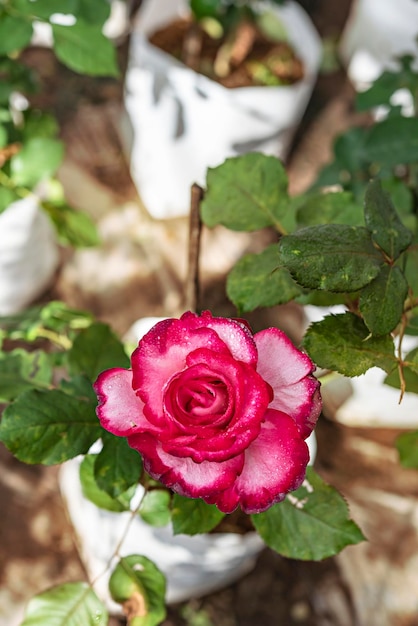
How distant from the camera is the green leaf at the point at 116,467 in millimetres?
587

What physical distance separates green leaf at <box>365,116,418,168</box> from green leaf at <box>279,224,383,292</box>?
0.47 m

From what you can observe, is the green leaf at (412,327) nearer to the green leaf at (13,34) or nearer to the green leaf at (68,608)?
the green leaf at (68,608)

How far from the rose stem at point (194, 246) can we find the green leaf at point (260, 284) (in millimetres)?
67

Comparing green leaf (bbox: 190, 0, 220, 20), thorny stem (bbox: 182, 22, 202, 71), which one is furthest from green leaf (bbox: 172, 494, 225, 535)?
thorny stem (bbox: 182, 22, 202, 71)

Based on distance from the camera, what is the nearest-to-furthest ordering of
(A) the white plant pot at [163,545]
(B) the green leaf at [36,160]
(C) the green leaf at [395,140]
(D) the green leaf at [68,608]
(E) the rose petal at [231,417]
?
(E) the rose petal at [231,417] < (D) the green leaf at [68,608] < (A) the white plant pot at [163,545] < (C) the green leaf at [395,140] < (B) the green leaf at [36,160]

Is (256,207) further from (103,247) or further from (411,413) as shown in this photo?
(103,247)

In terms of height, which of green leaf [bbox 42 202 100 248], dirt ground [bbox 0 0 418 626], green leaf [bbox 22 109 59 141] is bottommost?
dirt ground [bbox 0 0 418 626]

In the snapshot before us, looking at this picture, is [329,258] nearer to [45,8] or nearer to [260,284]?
[260,284]

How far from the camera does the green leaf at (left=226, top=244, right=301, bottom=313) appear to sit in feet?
1.95

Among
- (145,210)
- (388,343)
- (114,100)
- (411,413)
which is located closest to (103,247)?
(145,210)

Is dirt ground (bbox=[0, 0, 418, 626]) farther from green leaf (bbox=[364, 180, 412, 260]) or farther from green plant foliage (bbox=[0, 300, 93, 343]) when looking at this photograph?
green leaf (bbox=[364, 180, 412, 260])

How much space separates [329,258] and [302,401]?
0.11m

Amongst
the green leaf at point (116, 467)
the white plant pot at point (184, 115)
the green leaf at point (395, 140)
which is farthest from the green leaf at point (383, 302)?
the white plant pot at point (184, 115)

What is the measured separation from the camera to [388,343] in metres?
0.53
